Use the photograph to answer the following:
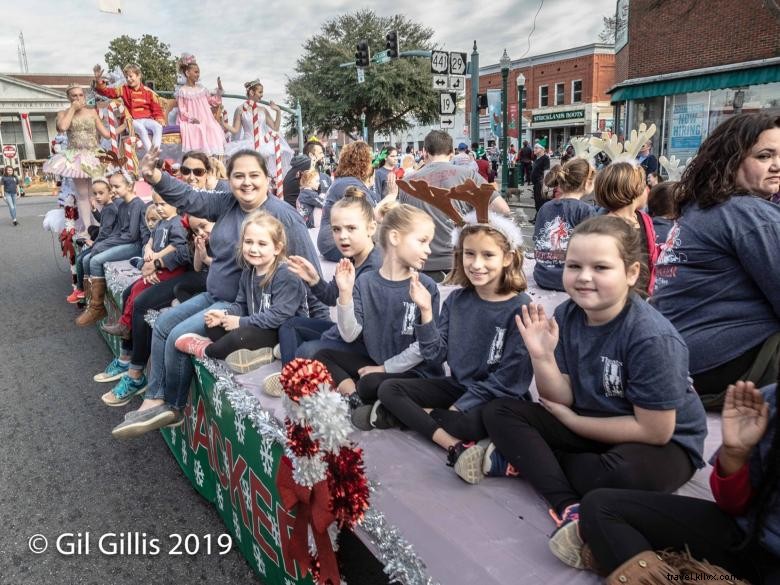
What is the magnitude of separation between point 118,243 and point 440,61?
32.9 ft

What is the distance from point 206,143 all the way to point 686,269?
7.25 m

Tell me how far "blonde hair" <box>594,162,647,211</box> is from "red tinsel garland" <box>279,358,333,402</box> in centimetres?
276

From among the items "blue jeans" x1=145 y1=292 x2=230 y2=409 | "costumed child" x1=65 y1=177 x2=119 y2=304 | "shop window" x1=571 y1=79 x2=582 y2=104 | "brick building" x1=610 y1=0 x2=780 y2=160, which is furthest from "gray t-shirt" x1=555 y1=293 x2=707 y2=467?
"shop window" x1=571 y1=79 x2=582 y2=104

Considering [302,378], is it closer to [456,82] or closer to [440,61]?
[440,61]

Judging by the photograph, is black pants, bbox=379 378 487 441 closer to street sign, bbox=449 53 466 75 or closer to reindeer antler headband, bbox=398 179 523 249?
reindeer antler headband, bbox=398 179 523 249

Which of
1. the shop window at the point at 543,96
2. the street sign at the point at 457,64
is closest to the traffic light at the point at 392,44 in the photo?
the street sign at the point at 457,64

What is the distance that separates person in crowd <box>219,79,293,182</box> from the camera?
24.4 feet

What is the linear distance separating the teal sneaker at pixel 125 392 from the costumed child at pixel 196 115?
4.58 metres

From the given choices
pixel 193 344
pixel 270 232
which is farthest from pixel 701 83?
pixel 193 344

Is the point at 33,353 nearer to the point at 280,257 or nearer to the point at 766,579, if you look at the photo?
the point at 280,257

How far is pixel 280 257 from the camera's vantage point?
3234mm

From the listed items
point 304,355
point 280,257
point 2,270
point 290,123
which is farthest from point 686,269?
point 290,123

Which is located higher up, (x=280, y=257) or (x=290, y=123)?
(x=290, y=123)

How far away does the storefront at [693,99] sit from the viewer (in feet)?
51.3
